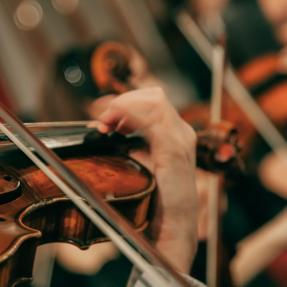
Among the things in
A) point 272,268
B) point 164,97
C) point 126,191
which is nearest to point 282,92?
point 272,268

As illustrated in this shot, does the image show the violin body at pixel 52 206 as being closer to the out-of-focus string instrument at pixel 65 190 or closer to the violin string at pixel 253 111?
the out-of-focus string instrument at pixel 65 190

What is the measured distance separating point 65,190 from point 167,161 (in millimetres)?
221

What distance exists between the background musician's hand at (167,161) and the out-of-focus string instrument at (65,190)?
2 centimetres

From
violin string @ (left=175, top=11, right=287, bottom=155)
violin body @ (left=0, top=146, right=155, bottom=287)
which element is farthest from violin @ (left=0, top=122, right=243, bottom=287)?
violin string @ (left=175, top=11, right=287, bottom=155)

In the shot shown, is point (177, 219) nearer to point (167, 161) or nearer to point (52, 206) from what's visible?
point (167, 161)

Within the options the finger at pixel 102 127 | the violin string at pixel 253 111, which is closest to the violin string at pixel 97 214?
the finger at pixel 102 127

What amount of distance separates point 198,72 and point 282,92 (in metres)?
0.32

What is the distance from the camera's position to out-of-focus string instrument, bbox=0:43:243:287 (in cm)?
42

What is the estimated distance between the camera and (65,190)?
476 mm

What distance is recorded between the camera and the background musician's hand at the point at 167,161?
643 mm

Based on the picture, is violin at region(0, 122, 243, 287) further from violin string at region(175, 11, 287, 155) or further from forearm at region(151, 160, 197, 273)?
violin string at region(175, 11, 287, 155)

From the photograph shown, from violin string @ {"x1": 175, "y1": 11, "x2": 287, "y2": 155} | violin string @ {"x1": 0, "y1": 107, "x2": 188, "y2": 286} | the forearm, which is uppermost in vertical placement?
violin string @ {"x1": 0, "y1": 107, "x2": 188, "y2": 286}

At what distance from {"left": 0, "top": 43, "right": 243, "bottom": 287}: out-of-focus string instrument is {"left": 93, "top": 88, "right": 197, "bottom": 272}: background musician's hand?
0.08 feet

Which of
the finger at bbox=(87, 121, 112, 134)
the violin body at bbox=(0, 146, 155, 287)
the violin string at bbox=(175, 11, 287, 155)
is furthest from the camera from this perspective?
the violin string at bbox=(175, 11, 287, 155)
